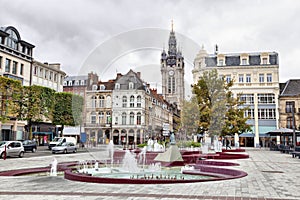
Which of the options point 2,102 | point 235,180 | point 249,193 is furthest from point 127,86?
point 2,102

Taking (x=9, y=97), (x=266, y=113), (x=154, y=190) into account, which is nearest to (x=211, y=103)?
(x=266, y=113)

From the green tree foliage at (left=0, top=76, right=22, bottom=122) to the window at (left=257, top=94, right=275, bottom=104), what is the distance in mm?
42321

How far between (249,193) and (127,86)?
55.3 ft

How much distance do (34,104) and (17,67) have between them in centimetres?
1042

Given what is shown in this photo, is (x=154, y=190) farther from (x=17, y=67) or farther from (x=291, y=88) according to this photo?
(x=291, y=88)

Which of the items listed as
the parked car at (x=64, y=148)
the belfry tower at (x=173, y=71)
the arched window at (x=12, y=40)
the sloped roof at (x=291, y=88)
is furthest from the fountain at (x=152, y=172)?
the belfry tower at (x=173, y=71)

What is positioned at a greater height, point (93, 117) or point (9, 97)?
point (9, 97)

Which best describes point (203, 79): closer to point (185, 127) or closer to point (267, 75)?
point (185, 127)

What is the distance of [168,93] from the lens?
128250 millimetres

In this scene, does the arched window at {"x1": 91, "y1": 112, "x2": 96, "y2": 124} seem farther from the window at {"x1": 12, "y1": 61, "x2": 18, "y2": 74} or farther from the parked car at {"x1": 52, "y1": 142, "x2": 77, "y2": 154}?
the window at {"x1": 12, "y1": 61, "x2": 18, "y2": 74}

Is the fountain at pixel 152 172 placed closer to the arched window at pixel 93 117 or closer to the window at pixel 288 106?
the arched window at pixel 93 117

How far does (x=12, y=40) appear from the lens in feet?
162

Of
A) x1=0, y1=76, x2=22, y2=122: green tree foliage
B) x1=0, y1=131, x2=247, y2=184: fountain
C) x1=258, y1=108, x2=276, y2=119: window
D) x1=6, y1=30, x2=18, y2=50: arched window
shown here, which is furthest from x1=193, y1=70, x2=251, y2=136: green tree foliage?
x1=6, y1=30, x2=18, y2=50: arched window

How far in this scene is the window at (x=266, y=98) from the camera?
58359mm
